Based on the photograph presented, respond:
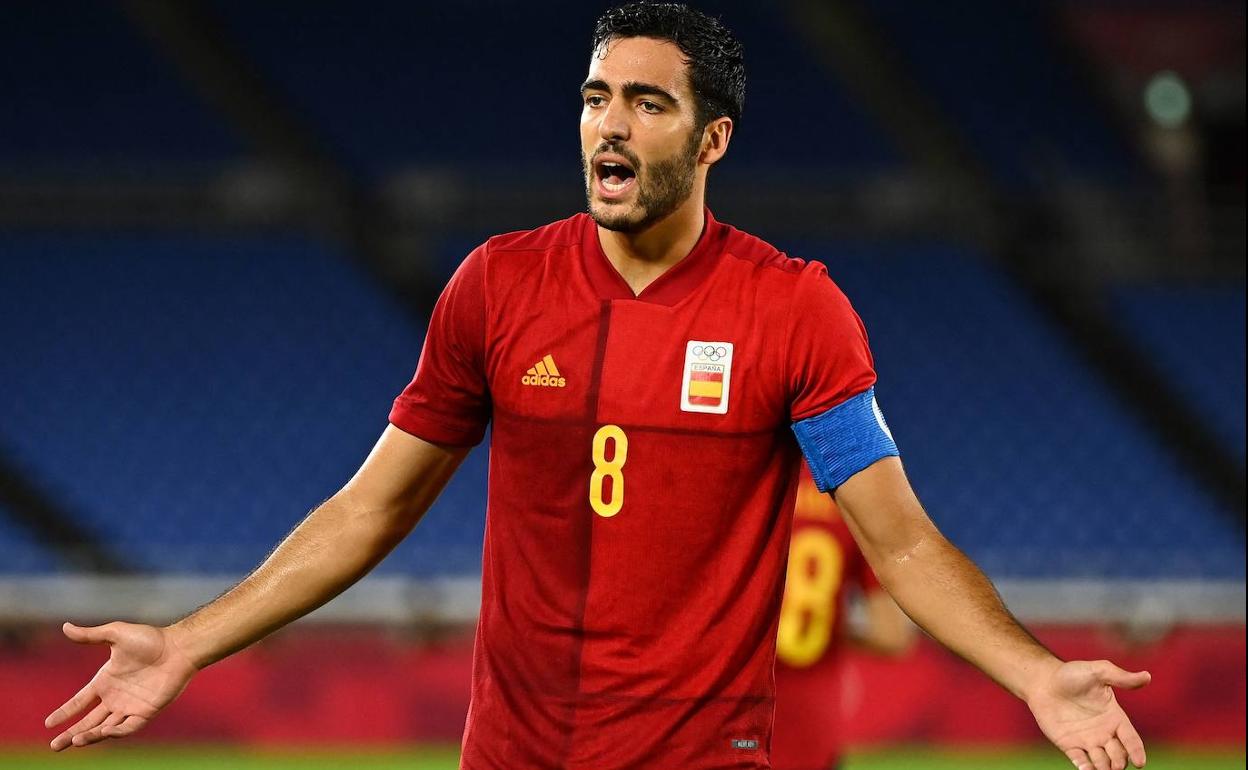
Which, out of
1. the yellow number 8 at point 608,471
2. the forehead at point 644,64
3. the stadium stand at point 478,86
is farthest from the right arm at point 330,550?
the stadium stand at point 478,86

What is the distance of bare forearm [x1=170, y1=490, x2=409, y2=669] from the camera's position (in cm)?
277

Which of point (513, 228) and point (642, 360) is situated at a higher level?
point (513, 228)

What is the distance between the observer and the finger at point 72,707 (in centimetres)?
259

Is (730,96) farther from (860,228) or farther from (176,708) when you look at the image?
(860,228)

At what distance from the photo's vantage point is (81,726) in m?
2.65

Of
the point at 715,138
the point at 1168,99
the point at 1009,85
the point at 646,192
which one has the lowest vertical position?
the point at 646,192

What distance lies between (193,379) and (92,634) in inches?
320

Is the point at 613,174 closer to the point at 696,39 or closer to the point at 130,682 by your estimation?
the point at 696,39

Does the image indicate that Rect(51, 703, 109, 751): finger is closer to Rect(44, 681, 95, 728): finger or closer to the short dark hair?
Rect(44, 681, 95, 728): finger

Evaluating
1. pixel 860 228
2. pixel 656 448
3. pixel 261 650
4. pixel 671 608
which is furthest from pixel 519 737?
pixel 860 228

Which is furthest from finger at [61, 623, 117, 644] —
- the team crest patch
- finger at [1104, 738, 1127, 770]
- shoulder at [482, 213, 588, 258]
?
finger at [1104, 738, 1127, 770]

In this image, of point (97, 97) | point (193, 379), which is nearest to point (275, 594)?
point (193, 379)

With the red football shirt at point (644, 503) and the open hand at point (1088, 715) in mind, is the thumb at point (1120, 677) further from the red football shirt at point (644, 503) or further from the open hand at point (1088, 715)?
the red football shirt at point (644, 503)

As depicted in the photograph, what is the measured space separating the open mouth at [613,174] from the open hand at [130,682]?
3.14 feet
